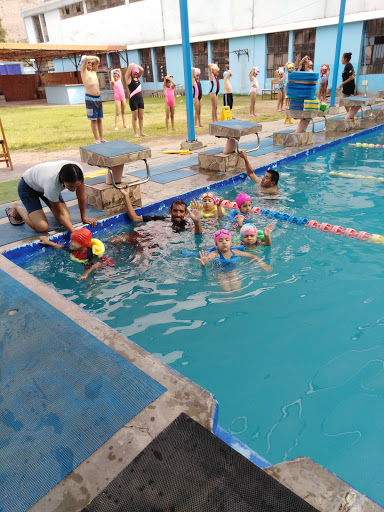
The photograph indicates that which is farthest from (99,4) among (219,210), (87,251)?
(87,251)

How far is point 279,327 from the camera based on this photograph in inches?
156

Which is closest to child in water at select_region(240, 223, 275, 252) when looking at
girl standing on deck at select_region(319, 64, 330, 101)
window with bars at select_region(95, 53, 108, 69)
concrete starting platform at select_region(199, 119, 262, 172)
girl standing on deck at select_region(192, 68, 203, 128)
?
concrete starting platform at select_region(199, 119, 262, 172)

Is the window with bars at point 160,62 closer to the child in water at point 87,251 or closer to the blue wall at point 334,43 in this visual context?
the blue wall at point 334,43

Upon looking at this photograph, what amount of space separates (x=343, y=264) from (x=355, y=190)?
327 cm

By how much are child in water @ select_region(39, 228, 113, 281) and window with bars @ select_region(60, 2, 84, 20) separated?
40283mm

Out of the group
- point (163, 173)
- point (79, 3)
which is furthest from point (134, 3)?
point (163, 173)

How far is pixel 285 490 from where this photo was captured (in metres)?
1.75

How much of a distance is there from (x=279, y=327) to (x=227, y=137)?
223 inches

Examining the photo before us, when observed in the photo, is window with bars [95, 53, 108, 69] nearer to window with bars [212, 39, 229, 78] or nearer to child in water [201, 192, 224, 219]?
window with bars [212, 39, 229, 78]

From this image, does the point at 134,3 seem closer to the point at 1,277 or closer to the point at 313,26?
the point at 313,26

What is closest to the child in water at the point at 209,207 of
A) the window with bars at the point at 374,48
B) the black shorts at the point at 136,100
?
the black shorts at the point at 136,100

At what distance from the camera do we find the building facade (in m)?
21.5

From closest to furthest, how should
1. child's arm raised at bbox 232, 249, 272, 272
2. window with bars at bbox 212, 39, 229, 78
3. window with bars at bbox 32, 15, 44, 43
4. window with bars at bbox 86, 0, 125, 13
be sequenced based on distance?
child's arm raised at bbox 232, 249, 272, 272, window with bars at bbox 212, 39, 229, 78, window with bars at bbox 86, 0, 125, 13, window with bars at bbox 32, 15, 44, 43

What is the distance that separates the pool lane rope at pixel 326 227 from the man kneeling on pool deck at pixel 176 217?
1338 mm
